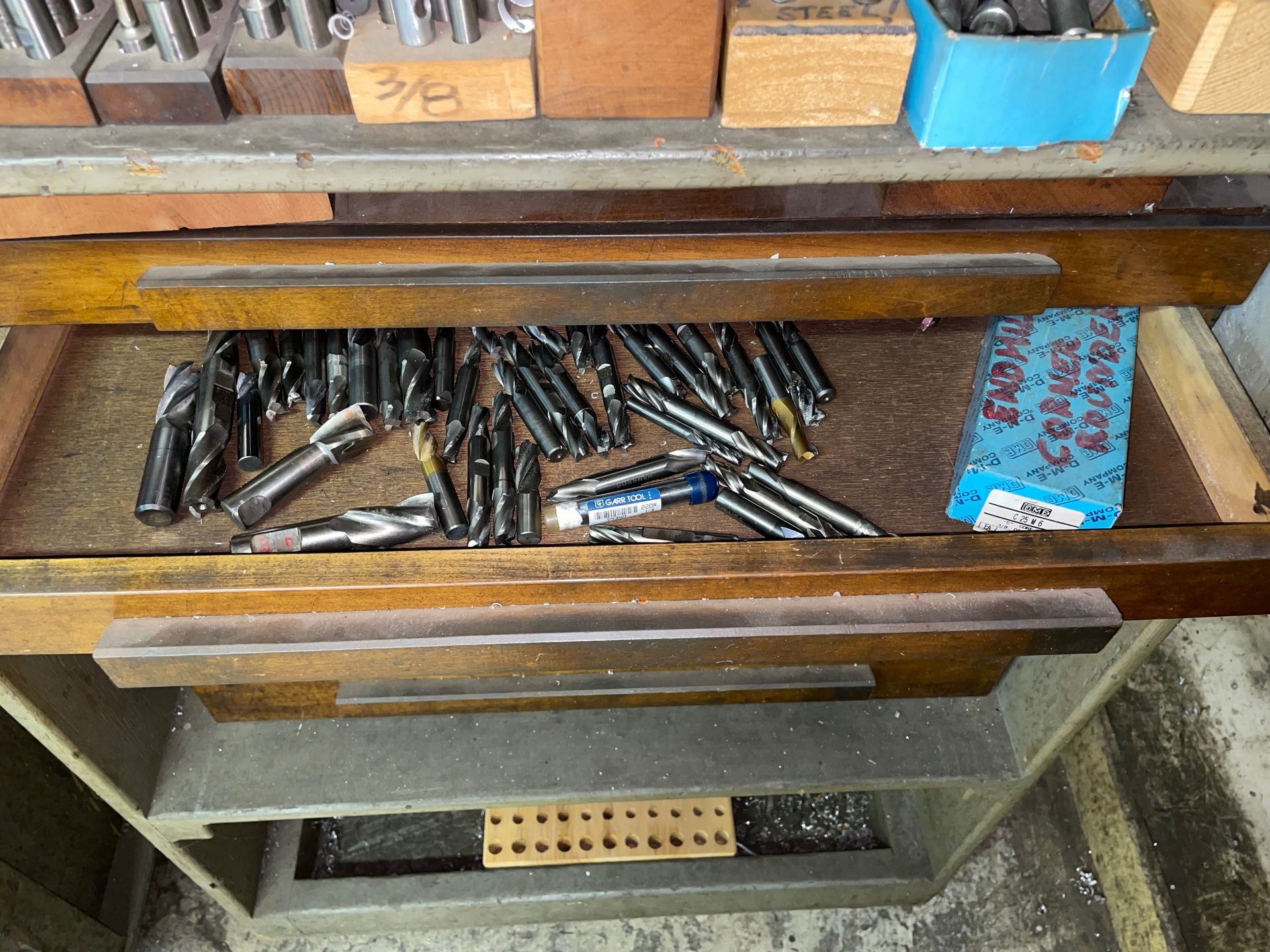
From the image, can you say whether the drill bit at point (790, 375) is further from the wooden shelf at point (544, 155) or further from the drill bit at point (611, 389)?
the wooden shelf at point (544, 155)

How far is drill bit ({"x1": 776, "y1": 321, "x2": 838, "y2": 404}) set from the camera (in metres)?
1.18

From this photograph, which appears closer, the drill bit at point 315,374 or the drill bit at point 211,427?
the drill bit at point 211,427

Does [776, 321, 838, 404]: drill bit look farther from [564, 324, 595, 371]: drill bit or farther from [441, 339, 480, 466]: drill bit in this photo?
[441, 339, 480, 466]: drill bit

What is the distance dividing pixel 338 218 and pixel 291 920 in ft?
4.52

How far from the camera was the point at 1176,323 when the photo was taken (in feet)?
3.76

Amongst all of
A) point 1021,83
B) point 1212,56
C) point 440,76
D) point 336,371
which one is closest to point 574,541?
point 336,371

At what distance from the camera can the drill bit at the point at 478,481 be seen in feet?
3.38

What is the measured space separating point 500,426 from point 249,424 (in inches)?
12.0

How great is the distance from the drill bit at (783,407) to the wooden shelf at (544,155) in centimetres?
41

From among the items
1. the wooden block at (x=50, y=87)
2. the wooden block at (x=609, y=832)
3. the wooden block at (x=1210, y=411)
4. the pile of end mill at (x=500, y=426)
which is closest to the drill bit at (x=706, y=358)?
the pile of end mill at (x=500, y=426)

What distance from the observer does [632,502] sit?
1.06 m

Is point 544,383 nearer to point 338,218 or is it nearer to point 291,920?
point 338,218

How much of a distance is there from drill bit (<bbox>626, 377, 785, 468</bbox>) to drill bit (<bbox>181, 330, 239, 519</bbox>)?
506mm

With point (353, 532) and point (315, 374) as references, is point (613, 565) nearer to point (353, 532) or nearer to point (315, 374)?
point (353, 532)
